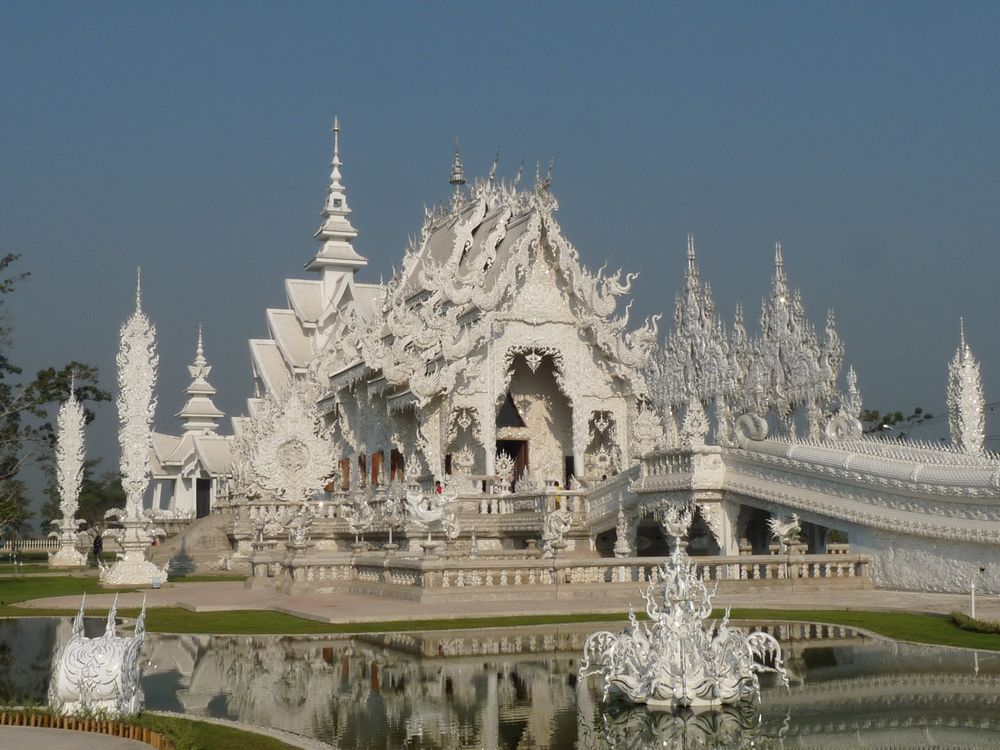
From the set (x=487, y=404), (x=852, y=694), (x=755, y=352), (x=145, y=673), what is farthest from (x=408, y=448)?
(x=852, y=694)

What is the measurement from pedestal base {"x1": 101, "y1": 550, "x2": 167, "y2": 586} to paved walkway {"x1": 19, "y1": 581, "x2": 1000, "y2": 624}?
11.6 ft

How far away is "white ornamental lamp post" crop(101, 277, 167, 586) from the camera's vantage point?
27453mm

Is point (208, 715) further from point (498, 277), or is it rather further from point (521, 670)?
point (498, 277)

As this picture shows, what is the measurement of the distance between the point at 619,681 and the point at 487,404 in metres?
23.4

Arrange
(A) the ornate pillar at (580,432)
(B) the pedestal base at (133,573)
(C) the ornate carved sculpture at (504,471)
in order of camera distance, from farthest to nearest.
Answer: (A) the ornate pillar at (580,432)
(C) the ornate carved sculpture at (504,471)
(B) the pedestal base at (133,573)

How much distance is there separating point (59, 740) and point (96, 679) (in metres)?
0.77

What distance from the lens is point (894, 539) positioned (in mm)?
22141

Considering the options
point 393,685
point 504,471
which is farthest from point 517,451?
point 393,685

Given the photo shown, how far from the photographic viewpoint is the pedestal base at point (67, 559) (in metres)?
39.3

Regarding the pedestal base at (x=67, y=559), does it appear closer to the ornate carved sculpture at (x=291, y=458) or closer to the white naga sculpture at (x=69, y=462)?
the white naga sculpture at (x=69, y=462)

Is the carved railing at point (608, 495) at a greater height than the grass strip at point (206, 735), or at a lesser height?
greater

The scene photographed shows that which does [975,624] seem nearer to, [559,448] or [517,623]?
[517,623]

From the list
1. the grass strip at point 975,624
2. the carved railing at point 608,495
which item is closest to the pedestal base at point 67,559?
the carved railing at point 608,495

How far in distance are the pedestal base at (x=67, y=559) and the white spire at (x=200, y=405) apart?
69.4 feet
